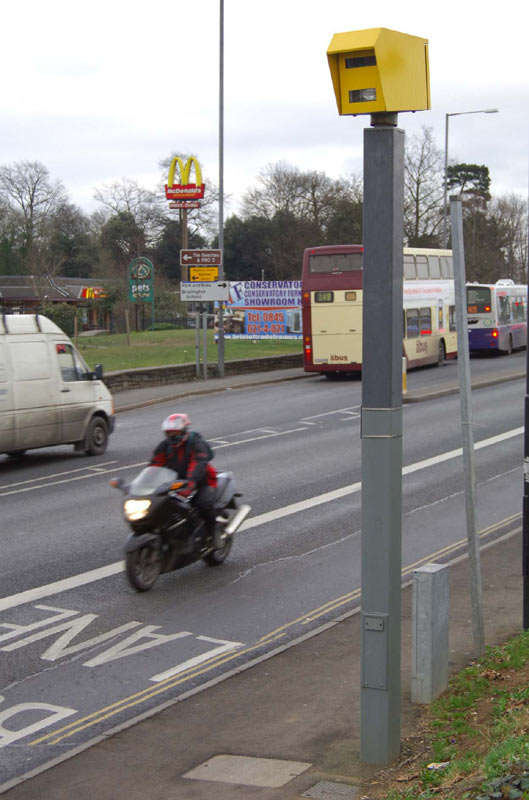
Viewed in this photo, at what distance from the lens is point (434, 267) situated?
37.1 meters

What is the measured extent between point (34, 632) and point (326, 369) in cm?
2515

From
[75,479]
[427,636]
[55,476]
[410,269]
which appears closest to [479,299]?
[410,269]

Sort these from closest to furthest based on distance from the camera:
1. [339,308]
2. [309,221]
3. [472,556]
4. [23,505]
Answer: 1. [472,556]
2. [23,505]
3. [339,308]
4. [309,221]

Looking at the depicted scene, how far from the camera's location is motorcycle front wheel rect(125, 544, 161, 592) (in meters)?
9.27

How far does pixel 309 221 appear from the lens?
70000 mm

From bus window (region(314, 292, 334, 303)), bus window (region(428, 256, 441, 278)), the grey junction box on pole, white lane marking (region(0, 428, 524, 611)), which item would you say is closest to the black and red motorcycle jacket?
white lane marking (region(0, 428, 524, 611))

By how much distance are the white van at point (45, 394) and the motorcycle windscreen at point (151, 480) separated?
7500mm

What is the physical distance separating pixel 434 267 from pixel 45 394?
22.6 metres

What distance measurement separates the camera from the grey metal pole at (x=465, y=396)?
6.43 m

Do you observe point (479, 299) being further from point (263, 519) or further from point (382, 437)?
point (382, 437)

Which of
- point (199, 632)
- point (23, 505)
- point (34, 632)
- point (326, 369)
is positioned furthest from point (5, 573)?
point (326, 369)

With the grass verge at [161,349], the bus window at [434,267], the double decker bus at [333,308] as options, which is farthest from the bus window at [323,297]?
the bus window at [434,267]

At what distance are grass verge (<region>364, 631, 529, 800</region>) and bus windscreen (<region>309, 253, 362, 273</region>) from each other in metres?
25.8

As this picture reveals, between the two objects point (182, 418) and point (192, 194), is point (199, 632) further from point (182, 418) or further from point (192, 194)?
point (192, 194)
